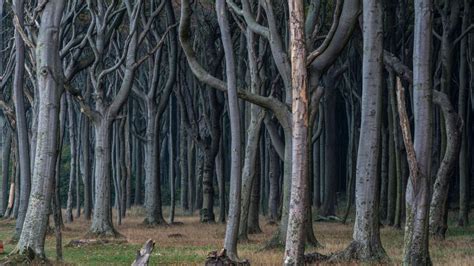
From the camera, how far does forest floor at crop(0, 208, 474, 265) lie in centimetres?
1816

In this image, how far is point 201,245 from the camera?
23.1 metres

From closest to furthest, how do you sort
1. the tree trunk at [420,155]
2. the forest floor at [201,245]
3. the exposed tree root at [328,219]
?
1. the tree trunk at [420,155]
2. the forest floor at [201,245]
3. the exposed tree root at [328,219]

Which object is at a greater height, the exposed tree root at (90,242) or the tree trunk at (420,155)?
the tree trunk at (420,155)

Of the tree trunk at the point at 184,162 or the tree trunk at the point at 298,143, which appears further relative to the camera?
the tree trunk at the point at 184,162

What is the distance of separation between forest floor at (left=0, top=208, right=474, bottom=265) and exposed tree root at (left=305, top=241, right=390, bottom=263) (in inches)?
22.6

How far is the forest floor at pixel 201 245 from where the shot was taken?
18.2m

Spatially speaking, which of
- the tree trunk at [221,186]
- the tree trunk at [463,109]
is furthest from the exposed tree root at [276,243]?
the tree trunk at [221,186]

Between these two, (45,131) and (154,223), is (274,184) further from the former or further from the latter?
(45,131)

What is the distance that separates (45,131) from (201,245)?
7.13 metres

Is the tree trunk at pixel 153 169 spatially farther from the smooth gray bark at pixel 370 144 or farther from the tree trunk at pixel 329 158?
the smooth gray bark at pixel 370 144

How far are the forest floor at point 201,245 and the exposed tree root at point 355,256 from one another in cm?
57

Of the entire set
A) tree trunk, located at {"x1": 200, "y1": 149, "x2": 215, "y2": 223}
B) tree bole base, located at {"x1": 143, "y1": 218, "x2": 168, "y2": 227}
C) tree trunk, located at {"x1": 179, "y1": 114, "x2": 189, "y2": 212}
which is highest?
tree trunk, located at {"x1": 179, "y1": 114, "x2": 189, "y2": 212}

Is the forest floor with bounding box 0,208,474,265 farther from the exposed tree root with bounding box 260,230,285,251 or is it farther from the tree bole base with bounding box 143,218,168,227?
the tree bole base with bounding box 143,218,168,227

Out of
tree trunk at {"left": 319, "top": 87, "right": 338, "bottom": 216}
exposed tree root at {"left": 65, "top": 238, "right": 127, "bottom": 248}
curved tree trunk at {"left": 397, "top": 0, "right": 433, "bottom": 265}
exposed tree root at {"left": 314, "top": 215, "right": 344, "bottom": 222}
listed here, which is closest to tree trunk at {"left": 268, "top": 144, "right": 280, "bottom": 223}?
exposed tree root at {"left": 314, "top": 215, "right": 344, "bottom": 222}
